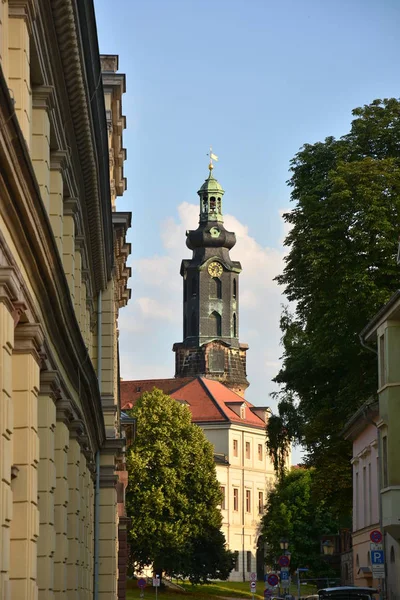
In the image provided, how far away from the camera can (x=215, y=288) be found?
165 metres

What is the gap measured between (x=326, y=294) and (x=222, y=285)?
125 meters

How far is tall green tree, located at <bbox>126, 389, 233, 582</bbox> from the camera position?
294ft

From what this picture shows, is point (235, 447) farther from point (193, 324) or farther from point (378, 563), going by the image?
point (378, 563)

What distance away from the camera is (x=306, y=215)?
1649 inches

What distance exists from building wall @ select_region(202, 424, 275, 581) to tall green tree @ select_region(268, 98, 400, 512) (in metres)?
90.6

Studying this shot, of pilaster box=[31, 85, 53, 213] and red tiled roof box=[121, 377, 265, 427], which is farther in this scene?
red tiled roof box=[121, 377, 265, 427]

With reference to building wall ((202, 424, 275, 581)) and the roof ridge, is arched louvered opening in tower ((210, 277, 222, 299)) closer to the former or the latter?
the roof ridge

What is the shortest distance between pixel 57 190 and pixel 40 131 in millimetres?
2583

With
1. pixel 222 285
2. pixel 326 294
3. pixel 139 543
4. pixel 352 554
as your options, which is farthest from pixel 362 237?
pixel 222 285

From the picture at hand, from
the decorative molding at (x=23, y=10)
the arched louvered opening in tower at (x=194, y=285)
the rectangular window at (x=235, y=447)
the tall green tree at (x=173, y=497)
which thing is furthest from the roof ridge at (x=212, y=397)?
the decorative molding at (x=23, y=10)

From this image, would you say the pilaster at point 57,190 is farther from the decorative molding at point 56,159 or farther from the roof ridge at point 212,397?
the roof ridge at point 212,397

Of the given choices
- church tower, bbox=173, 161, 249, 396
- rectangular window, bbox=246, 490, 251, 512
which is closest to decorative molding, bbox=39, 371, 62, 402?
rectangular window, bbox=246, 490, 251, 512

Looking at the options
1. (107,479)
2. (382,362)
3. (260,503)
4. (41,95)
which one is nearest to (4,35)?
(41,95)

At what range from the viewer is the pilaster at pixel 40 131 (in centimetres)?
1681
